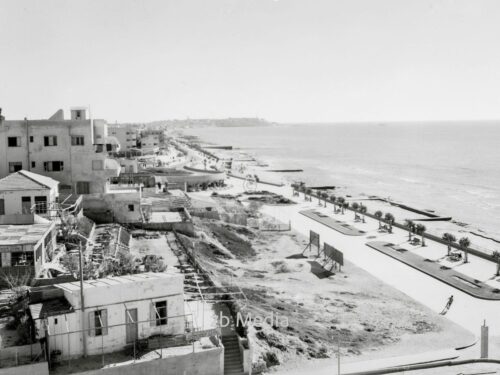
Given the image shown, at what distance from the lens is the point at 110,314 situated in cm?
1973

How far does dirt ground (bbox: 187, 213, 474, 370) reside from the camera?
23.7 meters

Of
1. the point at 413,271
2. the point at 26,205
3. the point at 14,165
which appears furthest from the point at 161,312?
the point at 14,165

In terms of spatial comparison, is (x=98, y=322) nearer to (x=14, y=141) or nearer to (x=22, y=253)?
(x=22, y=253)

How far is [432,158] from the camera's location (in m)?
157

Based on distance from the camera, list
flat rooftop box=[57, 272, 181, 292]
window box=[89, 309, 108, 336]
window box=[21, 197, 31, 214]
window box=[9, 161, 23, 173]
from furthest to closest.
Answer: window box=[9, 161, 23, 173] < window box=[21, 197, 31, 214] < flat rooftop box=[57, 272, 181, 292] < window box=[89, 309, 108, 336]

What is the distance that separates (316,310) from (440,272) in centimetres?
1196

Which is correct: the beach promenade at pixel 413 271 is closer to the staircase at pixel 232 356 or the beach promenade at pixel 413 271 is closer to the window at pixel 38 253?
the staircase at pixel 232 356

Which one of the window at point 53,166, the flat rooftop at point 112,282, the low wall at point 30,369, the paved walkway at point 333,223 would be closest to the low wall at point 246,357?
the flat rooftop at point 112,282

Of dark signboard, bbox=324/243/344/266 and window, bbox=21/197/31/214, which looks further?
dark signboard, bbox=324/243/344/266

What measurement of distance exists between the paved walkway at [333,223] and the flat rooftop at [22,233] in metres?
27.5

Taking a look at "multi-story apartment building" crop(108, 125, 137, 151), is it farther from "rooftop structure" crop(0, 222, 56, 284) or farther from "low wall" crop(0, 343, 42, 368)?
"low wall" crop(0, 343, 42, 368)

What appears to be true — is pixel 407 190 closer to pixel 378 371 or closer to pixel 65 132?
pixel 65 132

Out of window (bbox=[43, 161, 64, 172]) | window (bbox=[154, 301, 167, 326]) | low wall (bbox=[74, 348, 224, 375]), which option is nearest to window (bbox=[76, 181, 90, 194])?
window (bbox=[43, 161, 64, 172])

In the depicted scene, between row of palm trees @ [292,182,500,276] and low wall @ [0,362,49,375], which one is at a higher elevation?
low wall @ [0,362,49,375]
